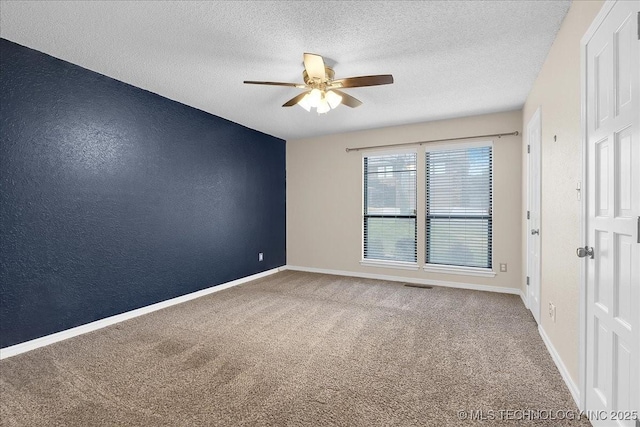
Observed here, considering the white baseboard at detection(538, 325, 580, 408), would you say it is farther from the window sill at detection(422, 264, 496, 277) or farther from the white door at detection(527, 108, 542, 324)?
the window sill at detection(422, 264, 496, 277)

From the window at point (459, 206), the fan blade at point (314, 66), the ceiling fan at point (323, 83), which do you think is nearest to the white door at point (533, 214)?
the window at point (459, 206)

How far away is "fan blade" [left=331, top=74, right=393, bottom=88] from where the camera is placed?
2408 mm

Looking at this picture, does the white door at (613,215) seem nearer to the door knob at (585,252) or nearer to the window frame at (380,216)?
the door knob at (585,252)

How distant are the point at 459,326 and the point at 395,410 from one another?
5.26 ft

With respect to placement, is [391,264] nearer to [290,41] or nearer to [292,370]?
[292,370]

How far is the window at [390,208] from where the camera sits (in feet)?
16.1

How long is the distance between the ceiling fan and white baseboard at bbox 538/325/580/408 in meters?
2.42

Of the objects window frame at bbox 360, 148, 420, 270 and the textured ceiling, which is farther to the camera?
window frame at bbox 360, 148, 420, 270

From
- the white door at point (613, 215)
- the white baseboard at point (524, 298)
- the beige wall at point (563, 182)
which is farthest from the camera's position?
the white baseboard at point (524, 298)

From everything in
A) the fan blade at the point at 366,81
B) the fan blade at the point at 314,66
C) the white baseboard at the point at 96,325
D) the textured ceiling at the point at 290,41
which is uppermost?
the textured ceiling at the point at 290,41

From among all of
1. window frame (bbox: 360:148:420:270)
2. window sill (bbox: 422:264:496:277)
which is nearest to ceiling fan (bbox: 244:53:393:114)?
window frame (bbox: 360:148:420:270)

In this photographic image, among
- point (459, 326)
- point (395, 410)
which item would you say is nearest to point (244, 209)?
point (459, 326)

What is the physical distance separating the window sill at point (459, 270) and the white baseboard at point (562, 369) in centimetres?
165

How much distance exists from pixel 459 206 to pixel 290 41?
341cm
